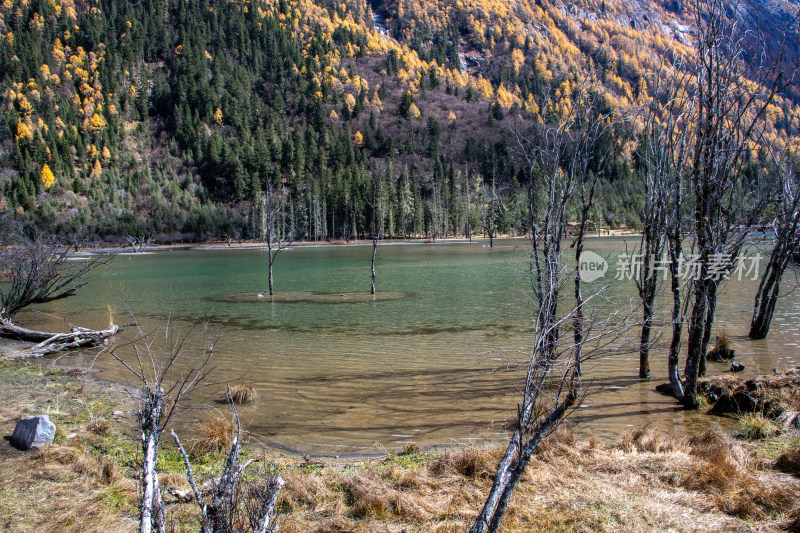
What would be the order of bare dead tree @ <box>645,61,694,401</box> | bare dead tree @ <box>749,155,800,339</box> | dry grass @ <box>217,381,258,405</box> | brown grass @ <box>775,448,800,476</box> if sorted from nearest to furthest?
brown grass @ <box>775,448,800,476</box> < bare dead tree @ <box>645,61,694,401</box> < dry grass @ <box>217,381,258,405</box> < bare dead tree @ <box>749,155,800,339</box>

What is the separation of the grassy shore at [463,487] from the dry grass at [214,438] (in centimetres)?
18

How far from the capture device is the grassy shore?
16.5 feet

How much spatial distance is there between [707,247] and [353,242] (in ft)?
292

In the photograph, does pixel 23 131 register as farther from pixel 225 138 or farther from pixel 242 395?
pixel 242 395

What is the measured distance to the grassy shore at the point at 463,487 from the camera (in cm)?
504

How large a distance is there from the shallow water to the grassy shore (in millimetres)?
1589

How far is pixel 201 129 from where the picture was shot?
14238 cm

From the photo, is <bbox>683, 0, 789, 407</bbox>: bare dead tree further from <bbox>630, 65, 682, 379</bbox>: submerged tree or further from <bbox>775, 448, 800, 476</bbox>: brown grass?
<bbox>775, 448, 800, 476</bbox>: brown grass

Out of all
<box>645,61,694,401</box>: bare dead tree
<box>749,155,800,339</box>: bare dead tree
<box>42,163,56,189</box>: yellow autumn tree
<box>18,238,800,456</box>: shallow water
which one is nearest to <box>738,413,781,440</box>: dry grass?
<box>18,238,800,456</box>: shallow water

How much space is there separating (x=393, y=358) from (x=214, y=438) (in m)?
7.26

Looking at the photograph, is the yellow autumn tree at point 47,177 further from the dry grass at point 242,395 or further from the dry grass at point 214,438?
the dry grass at point 214,438

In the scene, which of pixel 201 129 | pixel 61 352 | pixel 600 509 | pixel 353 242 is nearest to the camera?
pixel 600 509

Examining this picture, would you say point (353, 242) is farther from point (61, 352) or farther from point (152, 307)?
point (61, 352)

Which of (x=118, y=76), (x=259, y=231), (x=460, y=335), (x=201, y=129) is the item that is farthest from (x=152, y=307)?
(x=118, y=76)
